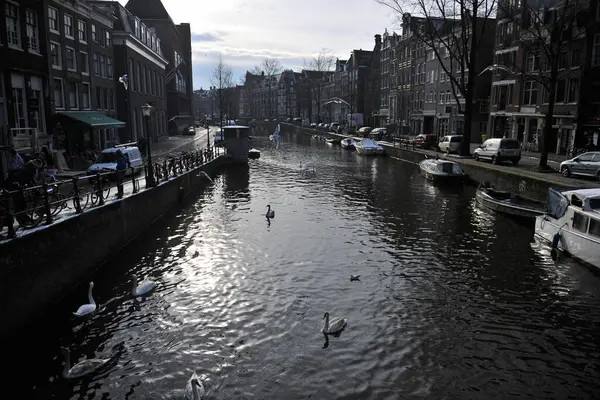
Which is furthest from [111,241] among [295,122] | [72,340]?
[295,122]

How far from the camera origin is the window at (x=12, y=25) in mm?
26953

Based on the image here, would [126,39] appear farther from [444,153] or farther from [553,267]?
[553,267]

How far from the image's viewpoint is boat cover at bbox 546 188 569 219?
17891 mm

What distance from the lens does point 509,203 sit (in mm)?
23812

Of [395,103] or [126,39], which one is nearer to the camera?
[126,39]

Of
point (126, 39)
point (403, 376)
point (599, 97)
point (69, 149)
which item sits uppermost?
point (126, 39)

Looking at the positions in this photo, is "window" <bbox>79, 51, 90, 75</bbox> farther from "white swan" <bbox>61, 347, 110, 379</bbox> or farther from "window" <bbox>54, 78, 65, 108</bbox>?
"white swan" <bbox>61, 347, 110, 379</bbox>

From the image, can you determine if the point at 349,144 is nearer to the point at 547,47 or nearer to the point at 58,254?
the point at 547,47

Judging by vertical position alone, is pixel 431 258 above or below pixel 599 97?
below

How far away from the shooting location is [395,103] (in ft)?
277

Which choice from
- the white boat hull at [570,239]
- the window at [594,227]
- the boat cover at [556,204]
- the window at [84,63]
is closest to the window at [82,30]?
the window at [84,63]

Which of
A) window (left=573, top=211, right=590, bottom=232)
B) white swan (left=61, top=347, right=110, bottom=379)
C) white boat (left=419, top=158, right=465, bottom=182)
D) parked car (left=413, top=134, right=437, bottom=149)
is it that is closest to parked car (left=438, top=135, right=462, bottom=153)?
parked car (left=413, top=134, right=437, bottom=149)

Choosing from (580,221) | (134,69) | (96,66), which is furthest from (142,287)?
(134,69)

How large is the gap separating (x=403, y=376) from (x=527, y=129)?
42.6 m
